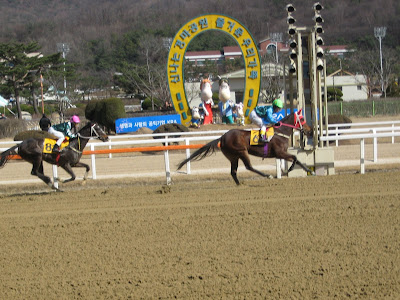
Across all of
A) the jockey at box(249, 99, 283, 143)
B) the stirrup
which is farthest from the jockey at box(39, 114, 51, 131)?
the stirrup

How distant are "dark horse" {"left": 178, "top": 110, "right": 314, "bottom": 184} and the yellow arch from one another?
39.5 feet

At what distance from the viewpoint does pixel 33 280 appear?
4.66 m

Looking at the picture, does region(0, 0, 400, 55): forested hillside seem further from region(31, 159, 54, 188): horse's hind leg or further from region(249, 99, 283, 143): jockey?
region(249, 99, 283, 143): jockey

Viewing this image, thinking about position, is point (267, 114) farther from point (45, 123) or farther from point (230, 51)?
point (230, 51)

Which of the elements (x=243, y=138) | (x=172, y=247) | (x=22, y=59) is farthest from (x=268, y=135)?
(x=22, y=59)

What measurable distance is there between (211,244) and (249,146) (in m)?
3.80

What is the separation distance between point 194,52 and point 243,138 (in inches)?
2711

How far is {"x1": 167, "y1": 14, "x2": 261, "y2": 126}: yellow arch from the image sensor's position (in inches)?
825

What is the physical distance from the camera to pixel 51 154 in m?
9.55

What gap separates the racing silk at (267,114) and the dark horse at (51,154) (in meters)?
2.75

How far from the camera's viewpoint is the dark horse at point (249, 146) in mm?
8859

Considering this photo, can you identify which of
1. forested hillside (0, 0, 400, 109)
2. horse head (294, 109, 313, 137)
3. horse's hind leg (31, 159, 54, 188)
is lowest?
horse's hind leg (31, 159, 54, 188)

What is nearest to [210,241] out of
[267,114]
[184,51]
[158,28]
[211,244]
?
[211,244]

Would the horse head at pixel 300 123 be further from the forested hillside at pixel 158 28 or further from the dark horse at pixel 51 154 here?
the forested hillside at pixel 158 28
